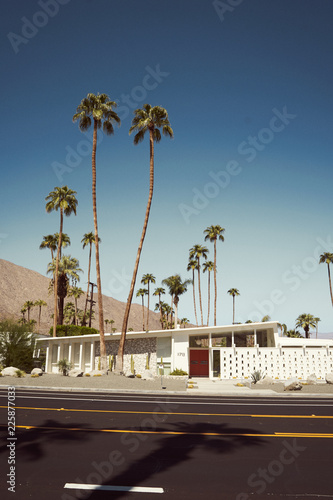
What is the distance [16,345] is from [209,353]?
1550 centimetres

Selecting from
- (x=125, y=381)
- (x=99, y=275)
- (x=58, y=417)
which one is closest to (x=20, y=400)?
(x=58, y=417)

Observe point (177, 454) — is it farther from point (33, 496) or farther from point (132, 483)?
point (33, 496)

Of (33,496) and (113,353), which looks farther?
(113,353)

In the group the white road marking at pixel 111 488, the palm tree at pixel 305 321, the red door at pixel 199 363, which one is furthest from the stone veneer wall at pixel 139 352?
the palm tree at pixel 305 321

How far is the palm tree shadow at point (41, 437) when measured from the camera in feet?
25.6

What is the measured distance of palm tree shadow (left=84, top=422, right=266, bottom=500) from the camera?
6211 millimetres

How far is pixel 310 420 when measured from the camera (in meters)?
12.2

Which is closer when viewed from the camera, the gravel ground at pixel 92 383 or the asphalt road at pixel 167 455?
the asphalt road at pixel 167 455

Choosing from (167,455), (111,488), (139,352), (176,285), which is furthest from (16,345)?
(176,285)

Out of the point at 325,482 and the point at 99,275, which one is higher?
the point at 99,275

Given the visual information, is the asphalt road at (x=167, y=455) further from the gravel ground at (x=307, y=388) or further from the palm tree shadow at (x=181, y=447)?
the gravel ground at (x=307, y=388)

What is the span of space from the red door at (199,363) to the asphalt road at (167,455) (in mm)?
19817

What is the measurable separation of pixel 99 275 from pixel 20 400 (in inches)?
652

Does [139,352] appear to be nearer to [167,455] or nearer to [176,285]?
[167,455]
